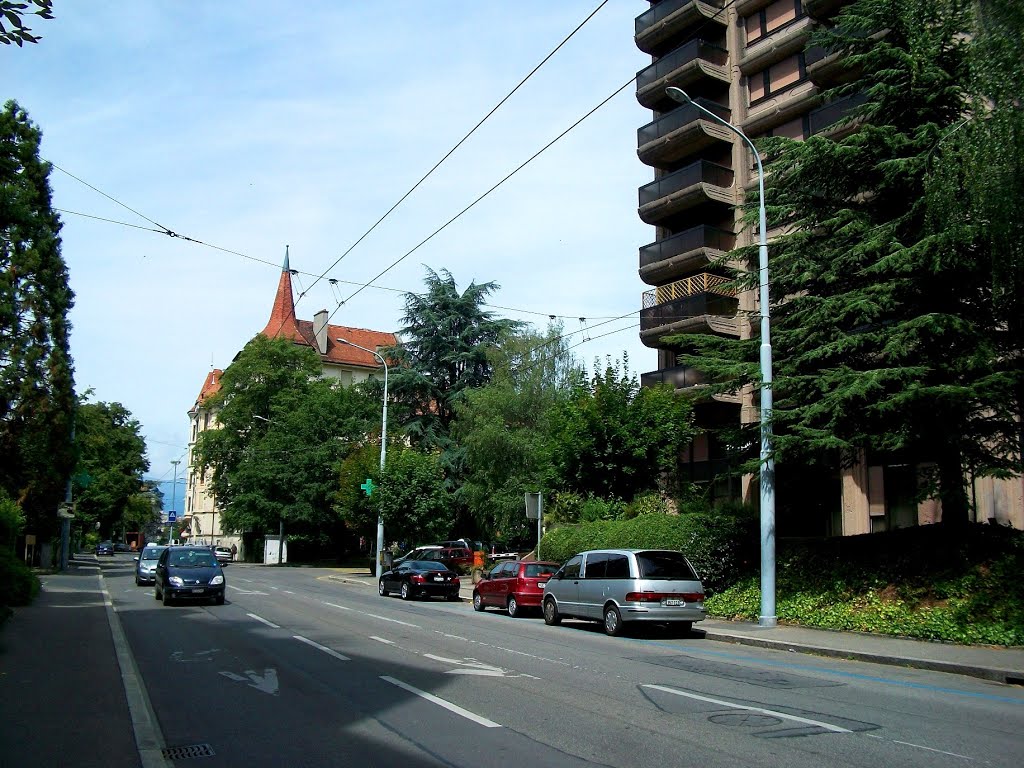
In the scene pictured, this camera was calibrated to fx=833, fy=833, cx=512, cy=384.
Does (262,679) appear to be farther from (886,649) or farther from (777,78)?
(777,78)

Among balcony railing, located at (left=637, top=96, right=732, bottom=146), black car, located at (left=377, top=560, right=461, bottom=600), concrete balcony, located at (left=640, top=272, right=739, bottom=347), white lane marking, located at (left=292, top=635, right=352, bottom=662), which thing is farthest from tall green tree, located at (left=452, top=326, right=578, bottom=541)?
white lane marking, located at (left=292, top=635, right=352, bottom=662)

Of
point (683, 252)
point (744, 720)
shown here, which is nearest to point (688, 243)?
point (683, 252)

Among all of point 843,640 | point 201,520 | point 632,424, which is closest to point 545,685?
point 843,640

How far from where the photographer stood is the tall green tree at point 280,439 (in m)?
58.0

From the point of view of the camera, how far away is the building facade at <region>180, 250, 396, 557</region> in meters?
83.2

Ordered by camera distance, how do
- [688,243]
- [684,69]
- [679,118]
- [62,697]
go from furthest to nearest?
[679,118] → [684,69] → [688,243] → [62,697]

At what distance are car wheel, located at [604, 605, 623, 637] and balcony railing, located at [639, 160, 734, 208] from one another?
19365 mm

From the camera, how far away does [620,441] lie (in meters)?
26.7

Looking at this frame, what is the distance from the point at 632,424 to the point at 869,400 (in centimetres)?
1115

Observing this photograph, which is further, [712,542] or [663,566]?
[712,542]

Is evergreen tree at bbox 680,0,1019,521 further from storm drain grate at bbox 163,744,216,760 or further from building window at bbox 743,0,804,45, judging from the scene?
building window at bbox 743,0,804,45

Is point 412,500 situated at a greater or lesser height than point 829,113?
lesser

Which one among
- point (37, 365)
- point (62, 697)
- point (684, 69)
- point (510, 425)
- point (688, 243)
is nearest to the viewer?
point (62, 697)

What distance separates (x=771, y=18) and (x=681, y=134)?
18.1ft
